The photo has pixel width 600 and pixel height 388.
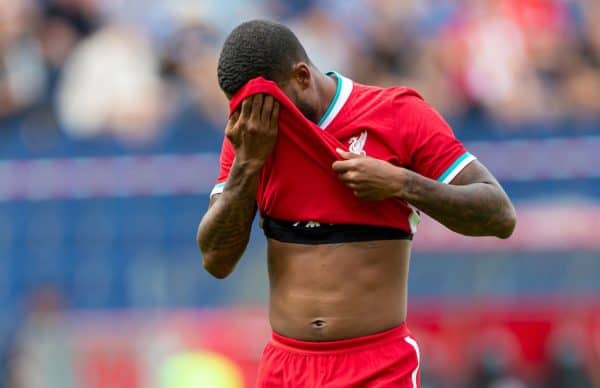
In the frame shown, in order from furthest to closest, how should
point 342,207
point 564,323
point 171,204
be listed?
1. point 171,204
2. point 564,323
3. point 342,207

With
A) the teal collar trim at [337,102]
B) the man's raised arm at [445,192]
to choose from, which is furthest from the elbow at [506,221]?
the teal collar trim at [337,102]

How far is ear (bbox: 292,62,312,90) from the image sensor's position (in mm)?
5402

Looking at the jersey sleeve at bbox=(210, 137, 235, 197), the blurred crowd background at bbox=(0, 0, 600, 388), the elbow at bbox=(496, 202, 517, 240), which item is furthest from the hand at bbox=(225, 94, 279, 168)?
the blurred crowd background at bbox=(0, 0, 600, 388)

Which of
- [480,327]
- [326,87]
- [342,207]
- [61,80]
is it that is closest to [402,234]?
[342,207]

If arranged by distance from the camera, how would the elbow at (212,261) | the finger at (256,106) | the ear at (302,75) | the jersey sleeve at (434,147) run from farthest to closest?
the elbow at (212,261) → the jersey sleeve at (434,147) → the ear at (302,75) → the finger at (256,106)

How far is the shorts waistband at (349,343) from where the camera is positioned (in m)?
5.54

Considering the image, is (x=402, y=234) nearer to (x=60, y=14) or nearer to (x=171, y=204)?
(x=171, y=204)

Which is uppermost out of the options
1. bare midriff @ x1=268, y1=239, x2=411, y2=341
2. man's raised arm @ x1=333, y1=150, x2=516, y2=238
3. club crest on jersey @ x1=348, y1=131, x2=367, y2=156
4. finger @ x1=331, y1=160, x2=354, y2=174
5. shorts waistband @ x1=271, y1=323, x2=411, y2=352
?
club crest on jersey @ x1=348, y1=131, x2=367, y2=156

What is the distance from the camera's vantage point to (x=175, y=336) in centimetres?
1209

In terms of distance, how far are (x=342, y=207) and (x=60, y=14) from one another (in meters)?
8.31

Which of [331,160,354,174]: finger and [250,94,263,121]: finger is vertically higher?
[250,94,263,121]: finger

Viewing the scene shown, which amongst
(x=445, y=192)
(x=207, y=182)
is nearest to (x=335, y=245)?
(x=445, y=192)

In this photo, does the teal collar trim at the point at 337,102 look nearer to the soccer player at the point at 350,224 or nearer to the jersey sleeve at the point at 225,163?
the soccer player at the point at 350,224

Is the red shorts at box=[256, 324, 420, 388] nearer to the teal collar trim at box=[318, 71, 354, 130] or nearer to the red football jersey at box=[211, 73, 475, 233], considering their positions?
the red football jersey at box=[211, 73, 475, 233]
